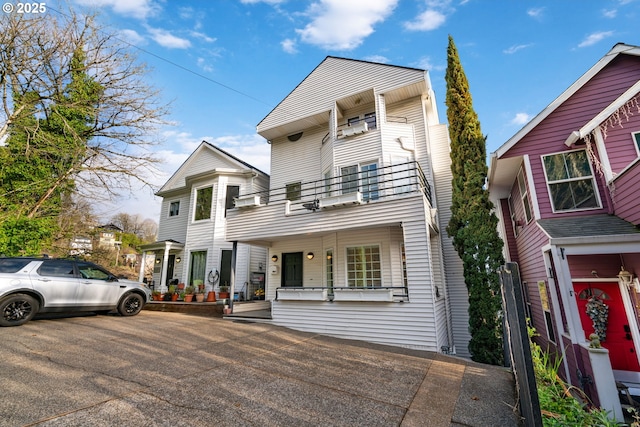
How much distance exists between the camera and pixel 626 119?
6.28m

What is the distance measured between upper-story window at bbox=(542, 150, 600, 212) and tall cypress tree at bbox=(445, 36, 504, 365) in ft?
4.97

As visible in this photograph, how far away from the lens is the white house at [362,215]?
7.15 meters

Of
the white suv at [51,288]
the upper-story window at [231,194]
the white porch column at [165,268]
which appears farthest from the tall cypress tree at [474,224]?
the white porch column at [165,268]

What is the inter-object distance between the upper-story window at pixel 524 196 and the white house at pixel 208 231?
37.3ft

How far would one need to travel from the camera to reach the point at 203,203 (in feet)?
47.0

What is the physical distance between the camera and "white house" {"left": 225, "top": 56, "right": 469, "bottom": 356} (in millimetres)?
7152

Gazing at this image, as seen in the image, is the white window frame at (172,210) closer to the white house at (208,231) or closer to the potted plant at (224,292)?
the white house at (208,231)

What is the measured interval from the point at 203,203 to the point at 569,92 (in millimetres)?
15405

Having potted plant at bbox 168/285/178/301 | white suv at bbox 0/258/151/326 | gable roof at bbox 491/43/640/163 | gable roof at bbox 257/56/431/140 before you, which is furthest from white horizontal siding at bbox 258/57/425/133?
potted plant at bbox 168/285/178/301

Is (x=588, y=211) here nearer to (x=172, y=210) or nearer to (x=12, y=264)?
(x=12, y=264)

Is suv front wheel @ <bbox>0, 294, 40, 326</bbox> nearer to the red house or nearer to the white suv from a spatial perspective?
the white suv

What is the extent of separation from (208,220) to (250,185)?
9.41 ft

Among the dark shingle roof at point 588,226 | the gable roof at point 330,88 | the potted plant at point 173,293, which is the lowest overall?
the potted plant at point 173,293

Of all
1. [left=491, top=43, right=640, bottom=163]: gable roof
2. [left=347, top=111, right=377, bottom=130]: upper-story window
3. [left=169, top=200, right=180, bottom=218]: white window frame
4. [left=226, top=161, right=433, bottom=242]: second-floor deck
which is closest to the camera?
[left=491, top=43, right=640, bottom=163]: gable roof
